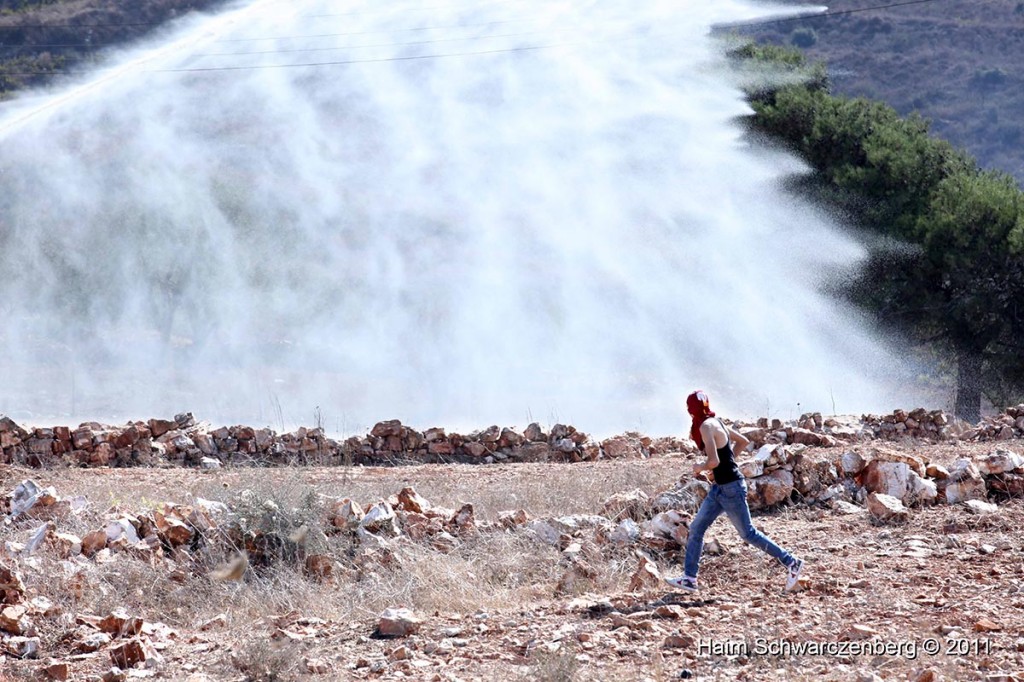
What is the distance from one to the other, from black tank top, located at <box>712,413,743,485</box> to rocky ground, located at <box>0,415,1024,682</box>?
68cm

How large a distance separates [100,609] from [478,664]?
265cm

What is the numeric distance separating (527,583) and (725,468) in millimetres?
1539

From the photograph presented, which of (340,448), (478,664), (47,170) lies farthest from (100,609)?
(47,170)

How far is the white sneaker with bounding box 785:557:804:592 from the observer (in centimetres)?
623

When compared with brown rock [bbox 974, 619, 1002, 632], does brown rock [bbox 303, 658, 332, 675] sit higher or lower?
higher

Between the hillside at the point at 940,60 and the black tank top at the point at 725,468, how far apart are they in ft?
146

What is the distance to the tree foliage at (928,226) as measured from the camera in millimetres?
20719

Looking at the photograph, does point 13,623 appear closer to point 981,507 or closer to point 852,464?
point 852,464

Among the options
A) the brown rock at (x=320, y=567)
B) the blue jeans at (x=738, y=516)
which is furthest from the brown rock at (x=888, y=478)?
the brown rock at (x=320, y=567)

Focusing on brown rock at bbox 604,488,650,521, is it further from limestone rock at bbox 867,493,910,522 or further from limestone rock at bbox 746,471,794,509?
limestone rock at bbox 867,493,910,522

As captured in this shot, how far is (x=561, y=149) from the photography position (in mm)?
23625

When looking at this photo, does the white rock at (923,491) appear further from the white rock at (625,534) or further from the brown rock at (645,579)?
the brown rock at (645,579)

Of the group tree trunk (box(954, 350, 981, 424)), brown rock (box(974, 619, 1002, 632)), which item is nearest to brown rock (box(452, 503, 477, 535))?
brown rock (box(974, 619, 1002, 632))

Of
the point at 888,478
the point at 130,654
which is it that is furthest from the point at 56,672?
the point at 888,478
